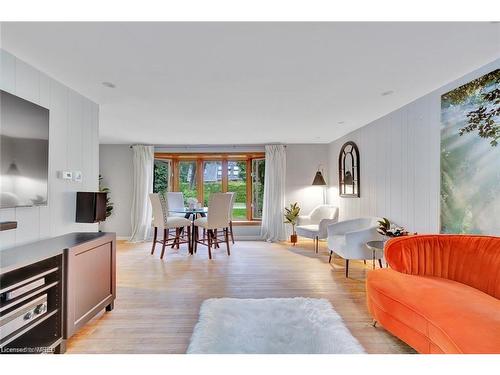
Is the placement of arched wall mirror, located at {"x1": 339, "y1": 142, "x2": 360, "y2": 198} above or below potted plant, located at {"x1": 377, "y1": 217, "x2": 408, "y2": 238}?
above

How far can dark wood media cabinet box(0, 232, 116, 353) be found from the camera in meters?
1.54

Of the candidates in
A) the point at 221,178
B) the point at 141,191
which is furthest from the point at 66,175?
the point at 221,178

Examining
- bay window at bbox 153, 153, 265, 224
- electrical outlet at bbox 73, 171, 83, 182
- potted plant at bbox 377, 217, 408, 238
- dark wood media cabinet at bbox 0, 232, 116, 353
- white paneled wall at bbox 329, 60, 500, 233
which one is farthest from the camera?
bay window at bbox 153, 153, 265, 224

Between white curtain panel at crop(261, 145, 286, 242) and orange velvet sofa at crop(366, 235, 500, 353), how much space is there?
3.77m

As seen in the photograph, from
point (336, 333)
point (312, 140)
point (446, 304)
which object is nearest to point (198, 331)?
point (336, 333)

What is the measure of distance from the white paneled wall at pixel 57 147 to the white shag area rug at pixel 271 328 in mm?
1551

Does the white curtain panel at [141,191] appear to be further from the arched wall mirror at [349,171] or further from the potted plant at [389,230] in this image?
the potted plant at [389,230]

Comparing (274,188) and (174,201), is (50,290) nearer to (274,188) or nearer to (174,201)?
(174,201)

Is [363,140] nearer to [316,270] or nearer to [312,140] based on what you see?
[312,140]

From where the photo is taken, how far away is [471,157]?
7.68 feet

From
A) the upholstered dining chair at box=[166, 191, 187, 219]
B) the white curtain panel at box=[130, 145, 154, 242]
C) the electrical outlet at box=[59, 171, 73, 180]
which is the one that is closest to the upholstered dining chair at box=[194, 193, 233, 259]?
the upholstered dining chair at box=[166, 191, 187, 219]

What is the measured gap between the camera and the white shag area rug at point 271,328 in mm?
1911

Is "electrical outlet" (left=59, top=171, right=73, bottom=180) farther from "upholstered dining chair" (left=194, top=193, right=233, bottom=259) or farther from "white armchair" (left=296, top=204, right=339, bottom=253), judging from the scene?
"white armchair" (left=296, top=204, right=339, bottom=253)

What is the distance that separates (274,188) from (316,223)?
1211 millimetres
